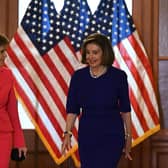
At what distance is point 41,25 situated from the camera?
5344 mm

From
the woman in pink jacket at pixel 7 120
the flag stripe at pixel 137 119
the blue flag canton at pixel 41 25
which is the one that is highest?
the blue flag canton at pixel 41 25

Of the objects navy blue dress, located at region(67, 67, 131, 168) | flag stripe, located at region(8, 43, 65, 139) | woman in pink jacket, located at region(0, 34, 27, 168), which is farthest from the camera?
flag stripe, located at region(8, 43, 65, 139)

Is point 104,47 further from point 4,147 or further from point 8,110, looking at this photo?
point 4,147

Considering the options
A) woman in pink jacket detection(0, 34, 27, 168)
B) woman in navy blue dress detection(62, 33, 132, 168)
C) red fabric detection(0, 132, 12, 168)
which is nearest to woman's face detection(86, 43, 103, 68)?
woman in navy blue dress detection(62, 33, 132, 168)

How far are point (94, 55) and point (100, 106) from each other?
37 centimetres

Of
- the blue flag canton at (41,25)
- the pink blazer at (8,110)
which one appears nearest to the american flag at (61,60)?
the blue flag canton at (41,25)

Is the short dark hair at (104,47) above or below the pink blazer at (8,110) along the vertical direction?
above

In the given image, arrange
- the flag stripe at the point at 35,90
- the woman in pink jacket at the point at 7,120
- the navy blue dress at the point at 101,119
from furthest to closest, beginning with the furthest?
the flag stripe at the point at 35,90 → the navy blue dress at the point at 101,119 → the woman in pink jacket at the point at 7,120

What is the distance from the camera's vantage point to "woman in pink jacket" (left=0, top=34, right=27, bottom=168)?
3.25 meters

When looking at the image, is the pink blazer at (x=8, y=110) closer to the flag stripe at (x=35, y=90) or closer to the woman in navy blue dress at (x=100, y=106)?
the woman in navy blue dress at (x=100, y=106)

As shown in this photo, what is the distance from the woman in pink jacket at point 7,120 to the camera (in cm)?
325

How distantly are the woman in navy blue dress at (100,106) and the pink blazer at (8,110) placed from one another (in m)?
0.61

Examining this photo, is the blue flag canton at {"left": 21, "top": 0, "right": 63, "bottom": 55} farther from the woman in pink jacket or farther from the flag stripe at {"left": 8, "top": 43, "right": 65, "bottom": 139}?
the woman in pink jacket

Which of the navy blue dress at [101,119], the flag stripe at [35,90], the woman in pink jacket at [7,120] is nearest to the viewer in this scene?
the woman in pink jacket at [7,120]
